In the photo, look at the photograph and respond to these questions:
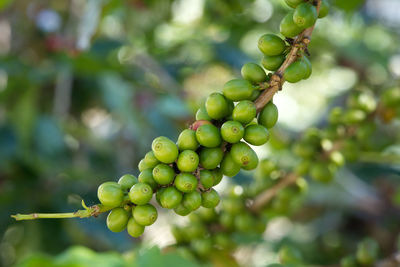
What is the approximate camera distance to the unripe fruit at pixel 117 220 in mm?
988

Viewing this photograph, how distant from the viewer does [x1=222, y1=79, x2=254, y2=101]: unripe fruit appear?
1.03 meters

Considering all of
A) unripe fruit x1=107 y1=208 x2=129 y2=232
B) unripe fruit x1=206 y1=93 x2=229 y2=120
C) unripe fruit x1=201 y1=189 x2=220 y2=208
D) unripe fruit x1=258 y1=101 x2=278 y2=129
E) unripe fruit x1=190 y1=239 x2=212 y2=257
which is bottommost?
unripe fruit x1=107 y1=208 x2=129 y2=232

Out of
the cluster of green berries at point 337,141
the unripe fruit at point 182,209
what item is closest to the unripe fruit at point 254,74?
the unripe fruit at point 182,209

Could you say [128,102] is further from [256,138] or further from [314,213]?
[256,138]

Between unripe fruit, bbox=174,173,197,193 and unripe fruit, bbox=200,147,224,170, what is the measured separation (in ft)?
0.16

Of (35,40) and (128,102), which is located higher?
(35,40)

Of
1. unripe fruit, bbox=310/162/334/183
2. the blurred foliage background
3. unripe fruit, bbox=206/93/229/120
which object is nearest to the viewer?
unripe fruit, bbox=206/93/229/120

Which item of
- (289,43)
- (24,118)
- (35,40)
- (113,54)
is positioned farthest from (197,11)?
(289,43)

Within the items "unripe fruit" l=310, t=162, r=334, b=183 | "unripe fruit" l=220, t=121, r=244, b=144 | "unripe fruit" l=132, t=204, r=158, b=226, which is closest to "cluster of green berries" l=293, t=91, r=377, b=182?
"unripe fruit" l=310, t=162, r=334, b=183

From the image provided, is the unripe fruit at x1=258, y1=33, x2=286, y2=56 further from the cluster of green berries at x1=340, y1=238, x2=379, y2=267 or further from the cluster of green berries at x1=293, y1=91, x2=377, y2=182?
the cluster of green berries at x1=340, y1=238, x2=379, y2=267

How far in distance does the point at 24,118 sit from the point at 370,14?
2.81 meters

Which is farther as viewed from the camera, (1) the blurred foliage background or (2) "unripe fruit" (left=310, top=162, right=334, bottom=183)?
(1) the blurred foliage background

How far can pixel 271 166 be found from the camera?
70.8 inches

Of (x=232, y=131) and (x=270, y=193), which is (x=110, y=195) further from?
(x=270, y=193)
